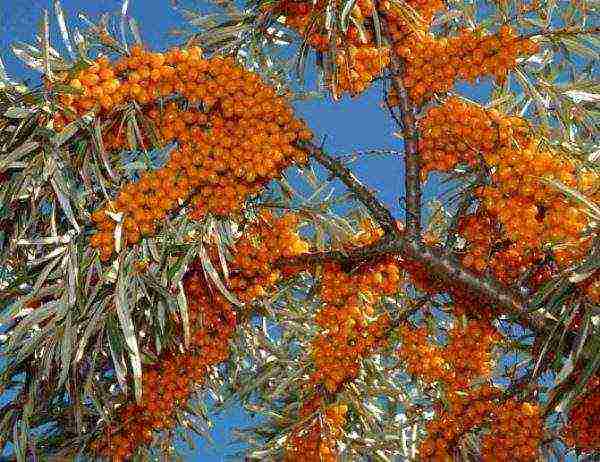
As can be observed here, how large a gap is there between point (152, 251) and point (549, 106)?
163 cm

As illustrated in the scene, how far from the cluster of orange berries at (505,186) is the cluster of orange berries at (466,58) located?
0.09m

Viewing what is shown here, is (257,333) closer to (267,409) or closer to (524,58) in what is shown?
(267,409)

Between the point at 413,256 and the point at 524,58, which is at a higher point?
the point at 524,58

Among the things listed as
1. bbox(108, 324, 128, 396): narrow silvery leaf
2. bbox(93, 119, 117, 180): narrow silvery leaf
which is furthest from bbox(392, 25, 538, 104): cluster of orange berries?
bbox(108, 324, 128, 396): narrow silvery leaf

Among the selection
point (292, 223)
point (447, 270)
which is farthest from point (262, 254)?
point (447, 270)

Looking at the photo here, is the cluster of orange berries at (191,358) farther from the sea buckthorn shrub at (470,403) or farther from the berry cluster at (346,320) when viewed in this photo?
the sea buckthorn shrub at (470,403)

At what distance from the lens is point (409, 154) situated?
261cm

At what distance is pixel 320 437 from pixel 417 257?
34.5 inches

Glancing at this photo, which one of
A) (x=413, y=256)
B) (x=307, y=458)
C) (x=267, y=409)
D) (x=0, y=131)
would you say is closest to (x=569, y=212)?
(x=413, y=256)

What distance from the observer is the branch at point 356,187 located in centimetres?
269

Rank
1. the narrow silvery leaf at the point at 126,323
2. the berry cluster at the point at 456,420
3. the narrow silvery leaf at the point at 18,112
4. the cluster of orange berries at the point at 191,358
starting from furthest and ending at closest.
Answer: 1. the cluster of orange berries at the point at 191,358
2. the berry cluster at the point at 456,420
3. the narrow silvery leaf at the point at 18,112
4. the narrow silvery leaf at the point at 126,323

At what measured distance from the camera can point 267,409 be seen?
161 inches

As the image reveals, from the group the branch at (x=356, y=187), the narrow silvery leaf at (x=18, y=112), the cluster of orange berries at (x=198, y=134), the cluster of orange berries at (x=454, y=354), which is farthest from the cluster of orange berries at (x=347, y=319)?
the narrow silvery leaf at (x=18, y=112)

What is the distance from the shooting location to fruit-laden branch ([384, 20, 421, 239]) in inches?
A: 103
